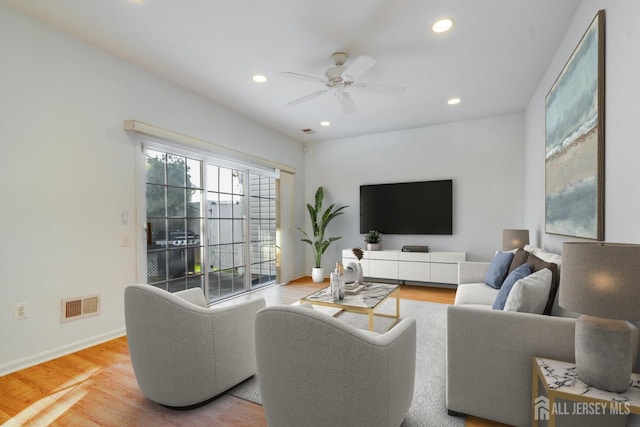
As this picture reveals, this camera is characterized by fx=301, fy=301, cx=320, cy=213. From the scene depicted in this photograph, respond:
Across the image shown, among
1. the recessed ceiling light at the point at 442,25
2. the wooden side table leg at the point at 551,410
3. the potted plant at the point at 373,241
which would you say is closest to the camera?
the wooden side table leg at the point at 551,410

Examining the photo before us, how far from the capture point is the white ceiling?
2.31 m

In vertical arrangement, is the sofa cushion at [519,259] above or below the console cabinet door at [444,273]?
above

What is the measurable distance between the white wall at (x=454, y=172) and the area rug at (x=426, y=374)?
5.97 ft

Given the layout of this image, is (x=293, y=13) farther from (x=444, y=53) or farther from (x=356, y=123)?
(x=356, y=123)

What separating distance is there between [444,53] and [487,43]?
0.37m

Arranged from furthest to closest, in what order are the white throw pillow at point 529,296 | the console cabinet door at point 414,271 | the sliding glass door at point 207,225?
the console cabinet door at point 414,271
the sliding glass door at point 207,225
the white throw pillow at point 529,296

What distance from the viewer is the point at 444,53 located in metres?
2.94

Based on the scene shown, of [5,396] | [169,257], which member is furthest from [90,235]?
[5,396]

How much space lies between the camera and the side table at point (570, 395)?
1.13 m

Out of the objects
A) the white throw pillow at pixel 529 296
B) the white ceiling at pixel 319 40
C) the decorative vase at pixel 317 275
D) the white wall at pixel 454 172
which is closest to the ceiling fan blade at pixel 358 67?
the white ceiling at pixel 319 40

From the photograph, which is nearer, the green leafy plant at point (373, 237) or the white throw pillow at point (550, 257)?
the white throw pillow at point (550, 257)

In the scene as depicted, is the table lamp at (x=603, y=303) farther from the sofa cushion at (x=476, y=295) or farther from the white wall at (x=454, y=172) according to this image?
the white wall at (x=454, y=172)

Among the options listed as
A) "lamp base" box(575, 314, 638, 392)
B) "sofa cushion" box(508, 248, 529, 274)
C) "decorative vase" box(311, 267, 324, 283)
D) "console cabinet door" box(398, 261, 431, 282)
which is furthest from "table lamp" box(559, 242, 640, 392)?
"decorative vase" box(311, 267, 324, 283)

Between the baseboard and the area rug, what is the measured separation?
1.67 metres
